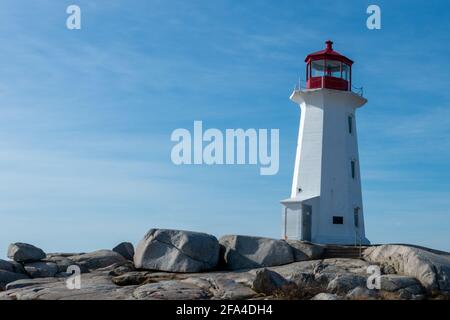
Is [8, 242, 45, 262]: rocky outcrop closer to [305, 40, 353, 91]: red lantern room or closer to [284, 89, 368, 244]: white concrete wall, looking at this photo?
[284, 89, 368, 244]: white concrete wall

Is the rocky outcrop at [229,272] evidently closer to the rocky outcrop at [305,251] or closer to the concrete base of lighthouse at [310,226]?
the rocky outcrop at [305,251]

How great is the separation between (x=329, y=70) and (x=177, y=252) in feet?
46.6

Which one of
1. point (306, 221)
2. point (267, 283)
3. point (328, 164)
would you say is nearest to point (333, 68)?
point (328, 164)

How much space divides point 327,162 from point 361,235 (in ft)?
13.6

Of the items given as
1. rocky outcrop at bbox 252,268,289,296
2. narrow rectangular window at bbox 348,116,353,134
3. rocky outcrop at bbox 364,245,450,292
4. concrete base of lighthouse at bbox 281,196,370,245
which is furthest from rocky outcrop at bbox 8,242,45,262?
narrow rectangular window at bbox 348,116,353,134

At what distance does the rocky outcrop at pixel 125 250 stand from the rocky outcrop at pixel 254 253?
6.82 m

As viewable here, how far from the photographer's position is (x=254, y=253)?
23.0 m

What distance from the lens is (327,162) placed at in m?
29.7

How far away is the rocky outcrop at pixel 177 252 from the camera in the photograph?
21984mm

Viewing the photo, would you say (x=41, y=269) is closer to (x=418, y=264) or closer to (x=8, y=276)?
(x=8, y=276)

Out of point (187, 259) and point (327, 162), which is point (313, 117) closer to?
point (327, 162)

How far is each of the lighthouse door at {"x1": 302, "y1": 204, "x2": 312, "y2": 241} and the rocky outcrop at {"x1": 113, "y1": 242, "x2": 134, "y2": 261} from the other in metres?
8.20
